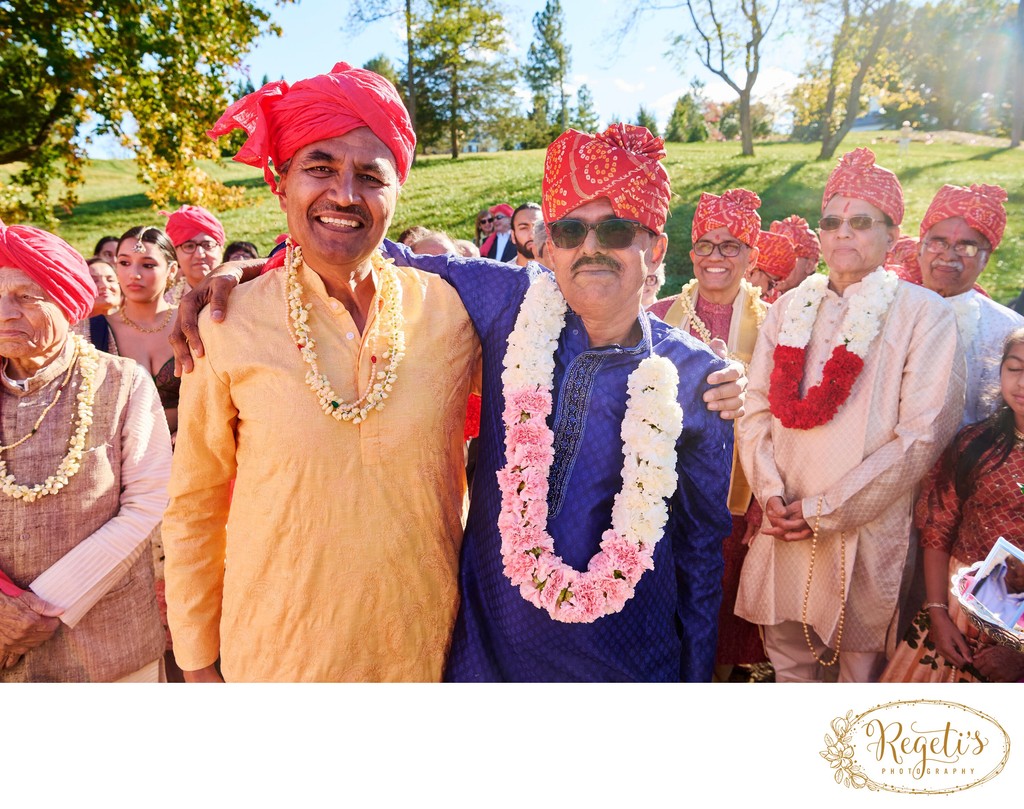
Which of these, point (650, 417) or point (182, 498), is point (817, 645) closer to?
point (650, 417)

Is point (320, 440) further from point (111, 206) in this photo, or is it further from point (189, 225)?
point (111, 206)

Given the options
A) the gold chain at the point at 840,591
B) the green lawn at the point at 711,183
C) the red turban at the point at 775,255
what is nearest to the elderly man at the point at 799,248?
the red turban at the point at 775,255

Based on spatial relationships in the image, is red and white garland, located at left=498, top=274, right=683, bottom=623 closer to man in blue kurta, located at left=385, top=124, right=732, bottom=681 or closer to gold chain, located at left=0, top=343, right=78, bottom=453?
man in blue kurta, located at left=385, top=124, right=732, bottom=681

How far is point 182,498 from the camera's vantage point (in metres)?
2.05

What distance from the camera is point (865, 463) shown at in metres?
3.23

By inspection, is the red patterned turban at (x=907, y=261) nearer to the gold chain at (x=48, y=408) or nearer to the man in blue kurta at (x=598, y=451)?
the man in blue kurta at (x=598, y=451)

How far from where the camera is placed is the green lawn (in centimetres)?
650

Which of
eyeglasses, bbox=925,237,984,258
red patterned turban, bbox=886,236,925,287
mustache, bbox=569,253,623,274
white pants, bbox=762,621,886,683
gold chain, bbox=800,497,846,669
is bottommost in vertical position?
white pants, bbox=762,621,886,683

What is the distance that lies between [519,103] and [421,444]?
2.36 meters

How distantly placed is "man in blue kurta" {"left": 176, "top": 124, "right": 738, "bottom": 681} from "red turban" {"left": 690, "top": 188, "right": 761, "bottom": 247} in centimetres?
196

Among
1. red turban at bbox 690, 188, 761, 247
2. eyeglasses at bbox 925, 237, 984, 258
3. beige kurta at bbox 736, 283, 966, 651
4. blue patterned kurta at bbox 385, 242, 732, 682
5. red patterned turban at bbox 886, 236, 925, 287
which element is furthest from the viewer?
red patterned turban at bbox 886, 236, 925, 287

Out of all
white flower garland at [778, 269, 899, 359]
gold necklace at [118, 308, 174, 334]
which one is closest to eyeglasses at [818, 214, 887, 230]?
white flower garland at [778, 269, 899, 359]
